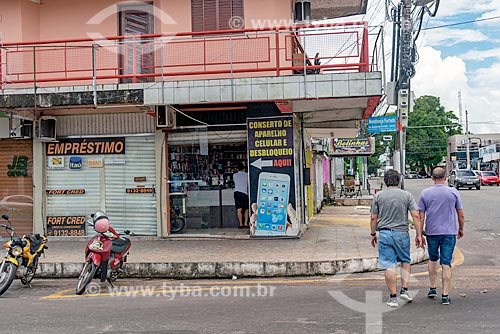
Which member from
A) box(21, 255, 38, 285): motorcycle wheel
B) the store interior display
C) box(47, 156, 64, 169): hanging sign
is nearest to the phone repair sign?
the store interior display

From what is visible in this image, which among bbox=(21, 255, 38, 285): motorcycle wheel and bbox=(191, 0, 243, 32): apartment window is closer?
bbox=(21, 255, 38, 285): motorcycle wheel

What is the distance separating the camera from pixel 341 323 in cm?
590

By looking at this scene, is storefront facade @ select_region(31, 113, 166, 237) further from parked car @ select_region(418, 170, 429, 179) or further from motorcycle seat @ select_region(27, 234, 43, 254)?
parked car @ select_region(418, 170, 429, 179)

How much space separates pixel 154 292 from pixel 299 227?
212 inches

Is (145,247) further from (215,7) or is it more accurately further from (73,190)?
(215,7)

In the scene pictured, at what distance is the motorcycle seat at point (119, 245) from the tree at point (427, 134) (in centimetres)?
8102

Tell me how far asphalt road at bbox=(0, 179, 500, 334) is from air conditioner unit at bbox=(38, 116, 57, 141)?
457cm

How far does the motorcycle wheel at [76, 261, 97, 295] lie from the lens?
8055 mm

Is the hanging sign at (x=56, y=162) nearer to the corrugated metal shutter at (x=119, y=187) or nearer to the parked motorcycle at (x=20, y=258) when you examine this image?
the corrugated metal shutter at (x=119, y=187)

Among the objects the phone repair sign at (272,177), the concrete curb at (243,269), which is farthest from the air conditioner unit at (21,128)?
the phone repair sign at (272,177)

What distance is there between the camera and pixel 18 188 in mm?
13484

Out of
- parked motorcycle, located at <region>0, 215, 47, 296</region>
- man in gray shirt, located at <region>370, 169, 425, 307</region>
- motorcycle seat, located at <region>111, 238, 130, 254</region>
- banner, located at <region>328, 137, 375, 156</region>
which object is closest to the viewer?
man in gray shirt, located at <region>370, 169, 425, 307</region>

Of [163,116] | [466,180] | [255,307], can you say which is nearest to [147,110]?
[163,116]

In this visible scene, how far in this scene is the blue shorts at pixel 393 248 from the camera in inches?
267
